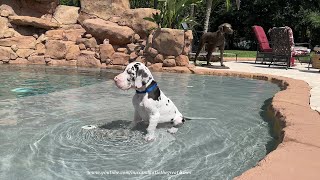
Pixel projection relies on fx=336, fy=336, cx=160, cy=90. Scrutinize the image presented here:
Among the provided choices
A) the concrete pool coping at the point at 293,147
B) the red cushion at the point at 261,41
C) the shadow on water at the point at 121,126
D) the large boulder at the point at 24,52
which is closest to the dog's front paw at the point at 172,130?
the shadow on water at the point at 121,126

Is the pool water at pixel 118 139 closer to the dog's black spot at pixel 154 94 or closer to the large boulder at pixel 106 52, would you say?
the dog's black spot at pixel 154 94

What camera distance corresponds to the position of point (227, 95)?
19.8ft

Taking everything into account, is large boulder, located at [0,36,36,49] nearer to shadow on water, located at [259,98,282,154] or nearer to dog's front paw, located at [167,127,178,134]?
shadow on water, located at [259,98,282,154]

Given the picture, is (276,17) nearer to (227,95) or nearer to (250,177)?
(227,95)

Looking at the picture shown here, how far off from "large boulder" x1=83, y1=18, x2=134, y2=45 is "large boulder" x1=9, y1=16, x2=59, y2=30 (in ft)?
4.91

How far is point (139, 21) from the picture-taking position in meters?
12.2

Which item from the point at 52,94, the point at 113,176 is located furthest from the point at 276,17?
the point at 113,176

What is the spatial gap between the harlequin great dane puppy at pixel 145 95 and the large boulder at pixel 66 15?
1096 centimetres

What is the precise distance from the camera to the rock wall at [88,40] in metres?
11.0

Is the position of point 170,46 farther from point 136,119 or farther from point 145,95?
point 145,95

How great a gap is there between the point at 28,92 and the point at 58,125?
2551 millimetres

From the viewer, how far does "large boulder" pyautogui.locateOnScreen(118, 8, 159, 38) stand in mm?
12047

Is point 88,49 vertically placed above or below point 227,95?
above

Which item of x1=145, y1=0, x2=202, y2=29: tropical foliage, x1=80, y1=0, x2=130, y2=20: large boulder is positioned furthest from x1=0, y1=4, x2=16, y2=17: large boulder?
x1=145, y1=0, x2=202, y2=29: tropical foliage
